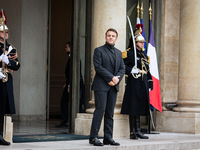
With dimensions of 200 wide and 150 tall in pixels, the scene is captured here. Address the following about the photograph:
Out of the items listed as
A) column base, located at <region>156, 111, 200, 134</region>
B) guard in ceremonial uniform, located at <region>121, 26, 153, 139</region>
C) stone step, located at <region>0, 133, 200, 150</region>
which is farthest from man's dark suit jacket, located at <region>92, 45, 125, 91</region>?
column base, located at <region>156, 111, 200, 134</region>

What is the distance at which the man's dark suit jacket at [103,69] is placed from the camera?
265 inches

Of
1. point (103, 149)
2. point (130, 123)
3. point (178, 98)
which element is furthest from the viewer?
point (178, 98)

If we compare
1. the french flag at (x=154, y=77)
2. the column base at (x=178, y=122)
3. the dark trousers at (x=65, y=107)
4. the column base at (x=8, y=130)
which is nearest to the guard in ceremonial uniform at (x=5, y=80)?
the column base at (x=8, y=130)

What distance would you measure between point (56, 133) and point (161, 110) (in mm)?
2402

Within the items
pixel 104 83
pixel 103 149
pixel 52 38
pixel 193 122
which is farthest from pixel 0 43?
pixel 52 38

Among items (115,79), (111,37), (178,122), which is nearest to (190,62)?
(178,122)

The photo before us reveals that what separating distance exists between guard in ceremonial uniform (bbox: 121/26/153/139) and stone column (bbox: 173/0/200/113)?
1901 mm

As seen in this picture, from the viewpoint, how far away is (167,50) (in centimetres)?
1016

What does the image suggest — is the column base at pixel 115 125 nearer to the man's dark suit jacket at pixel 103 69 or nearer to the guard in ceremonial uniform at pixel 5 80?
the man's dark suit jacket at pixel 103 69

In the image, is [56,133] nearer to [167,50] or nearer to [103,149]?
[103,149]

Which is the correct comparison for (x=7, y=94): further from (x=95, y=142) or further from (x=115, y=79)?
(x=115, y=79)

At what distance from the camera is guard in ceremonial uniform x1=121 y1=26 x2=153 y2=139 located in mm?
7996

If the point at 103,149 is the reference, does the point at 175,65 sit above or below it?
above

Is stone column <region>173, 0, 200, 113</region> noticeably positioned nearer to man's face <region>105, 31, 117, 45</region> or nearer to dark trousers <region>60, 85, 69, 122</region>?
dark trousers <region>60, 85, 69, 122</region>
